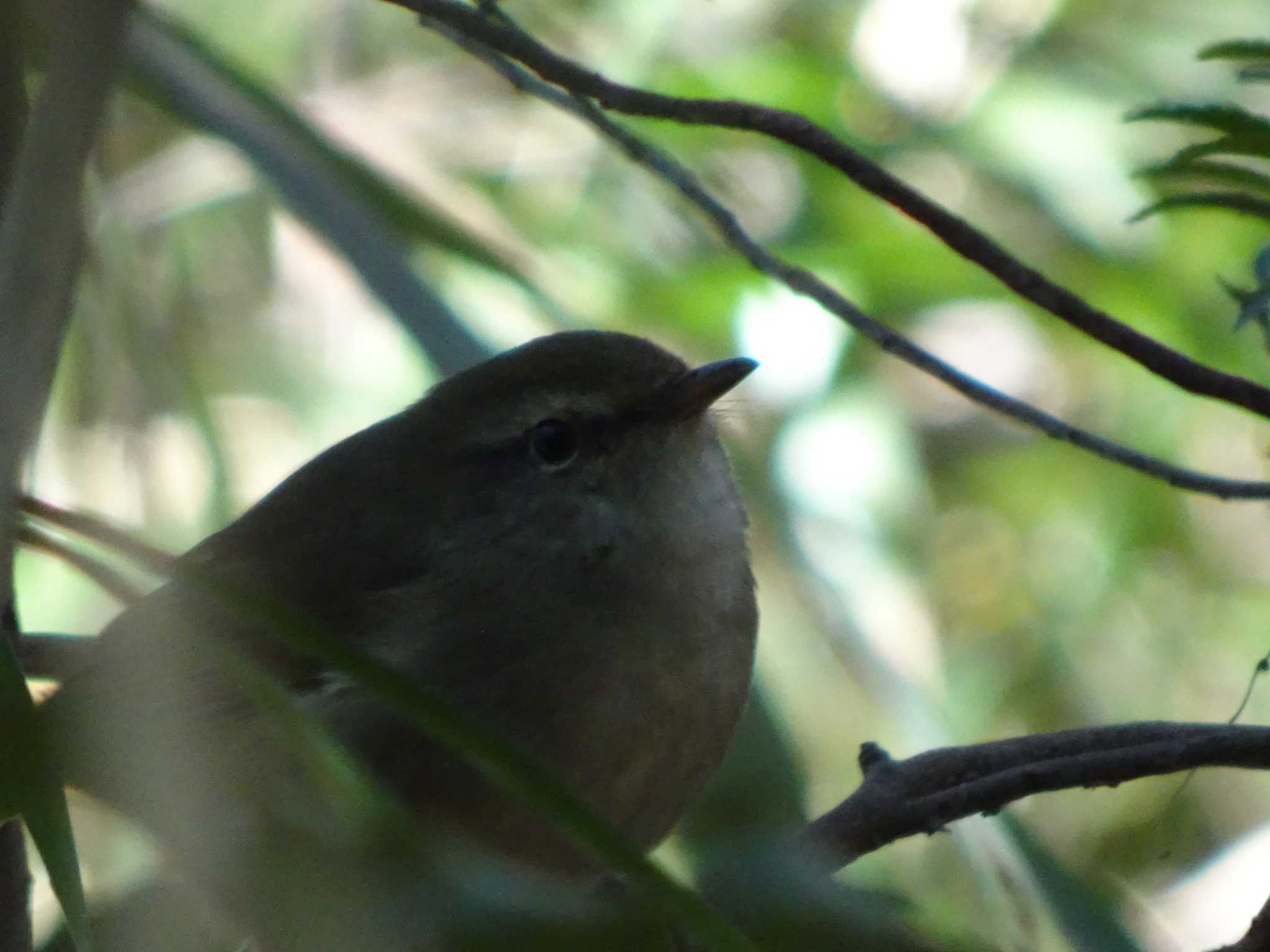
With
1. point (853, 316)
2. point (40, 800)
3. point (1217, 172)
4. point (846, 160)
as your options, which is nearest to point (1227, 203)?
point (1217, 172)

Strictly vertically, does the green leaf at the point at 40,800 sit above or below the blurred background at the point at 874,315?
below

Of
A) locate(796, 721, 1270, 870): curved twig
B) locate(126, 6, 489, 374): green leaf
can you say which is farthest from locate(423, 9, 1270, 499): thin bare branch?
locate(126, 6, 489, 374): green leaf

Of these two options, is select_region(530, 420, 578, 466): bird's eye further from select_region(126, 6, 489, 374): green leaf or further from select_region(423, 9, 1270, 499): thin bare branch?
select_region(423, 9, 1270, 499): thin bare branch

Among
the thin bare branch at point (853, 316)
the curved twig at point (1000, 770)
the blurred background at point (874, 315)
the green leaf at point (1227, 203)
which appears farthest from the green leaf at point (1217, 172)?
the blurred background at point (874, 315)

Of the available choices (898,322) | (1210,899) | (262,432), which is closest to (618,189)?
(898,322)

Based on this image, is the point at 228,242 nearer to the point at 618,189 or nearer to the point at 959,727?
the point at 618,189

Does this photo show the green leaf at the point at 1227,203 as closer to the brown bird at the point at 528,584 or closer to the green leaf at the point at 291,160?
the brown bird at the point at 528,584
